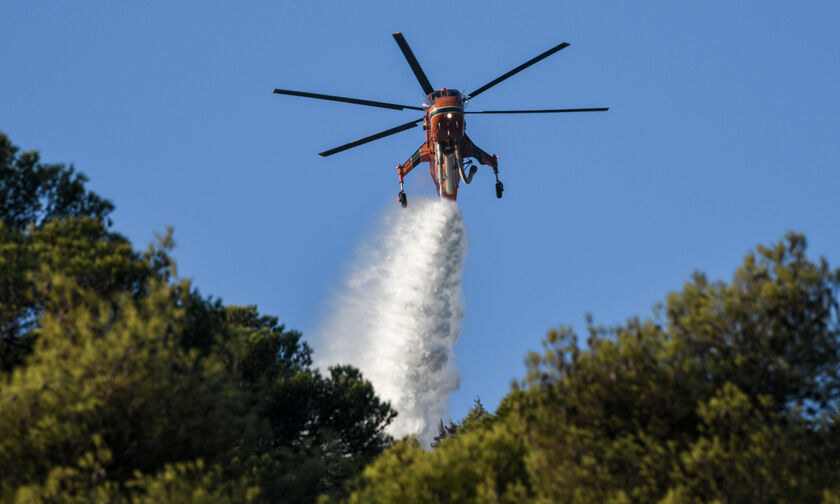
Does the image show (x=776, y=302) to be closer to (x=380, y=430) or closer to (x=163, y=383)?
(x=163, y=383)

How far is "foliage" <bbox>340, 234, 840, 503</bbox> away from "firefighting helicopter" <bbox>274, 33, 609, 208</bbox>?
26.1m

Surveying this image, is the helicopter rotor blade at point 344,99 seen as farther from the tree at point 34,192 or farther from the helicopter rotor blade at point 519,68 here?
the tree at point 34,192

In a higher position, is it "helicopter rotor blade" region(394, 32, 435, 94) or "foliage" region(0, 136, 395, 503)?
"helicopter rotor blade" region(394, 32, 435, 94)

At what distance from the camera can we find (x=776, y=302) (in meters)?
23.5

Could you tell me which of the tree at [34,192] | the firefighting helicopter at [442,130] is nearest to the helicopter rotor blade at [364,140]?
the firefighting helicopter at [442,130]

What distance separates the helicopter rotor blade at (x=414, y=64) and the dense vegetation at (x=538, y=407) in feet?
78.8

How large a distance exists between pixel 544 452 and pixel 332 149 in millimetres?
29498

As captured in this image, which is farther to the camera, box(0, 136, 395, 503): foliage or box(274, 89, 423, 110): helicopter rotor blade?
box(274, 89, 423, 110): helicopter rotor blade

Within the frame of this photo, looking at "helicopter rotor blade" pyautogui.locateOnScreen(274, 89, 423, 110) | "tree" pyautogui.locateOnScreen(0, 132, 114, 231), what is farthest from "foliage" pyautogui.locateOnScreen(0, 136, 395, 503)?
"helicopter rotor blade" pyautogui.locateOnScreen(274, 89, 423, 110)

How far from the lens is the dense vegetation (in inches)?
854

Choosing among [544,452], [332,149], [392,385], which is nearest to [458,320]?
[392,385]

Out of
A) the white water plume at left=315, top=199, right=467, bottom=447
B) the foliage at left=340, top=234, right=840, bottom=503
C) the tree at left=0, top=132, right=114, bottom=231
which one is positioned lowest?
the foliage at left=340, top=234, right=840, bottom=503

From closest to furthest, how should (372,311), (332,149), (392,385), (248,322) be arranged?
(248,322) < (332,149) < (392,385) < (372,311)

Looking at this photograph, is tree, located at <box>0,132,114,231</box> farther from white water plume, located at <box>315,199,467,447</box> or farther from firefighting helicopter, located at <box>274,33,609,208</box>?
white water plume, located at <box>315,199,467,447</box>
